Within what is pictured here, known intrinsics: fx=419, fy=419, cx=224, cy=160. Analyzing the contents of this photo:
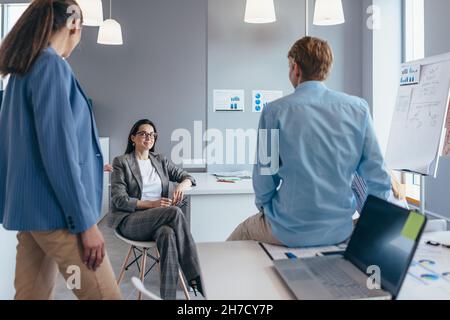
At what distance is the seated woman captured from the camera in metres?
2.43

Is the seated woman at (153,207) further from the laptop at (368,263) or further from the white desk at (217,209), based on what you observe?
the laptop at (368,263)

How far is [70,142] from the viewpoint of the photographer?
1.20 metres

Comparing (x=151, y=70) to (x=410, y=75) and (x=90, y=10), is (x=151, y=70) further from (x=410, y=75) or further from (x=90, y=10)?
(x=410, y=75)

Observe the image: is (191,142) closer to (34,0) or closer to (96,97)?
(96,97)

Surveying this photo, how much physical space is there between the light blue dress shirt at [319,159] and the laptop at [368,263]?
0.25 m

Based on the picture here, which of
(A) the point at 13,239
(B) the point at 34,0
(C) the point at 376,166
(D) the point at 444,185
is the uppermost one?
(B) the point at 34,0

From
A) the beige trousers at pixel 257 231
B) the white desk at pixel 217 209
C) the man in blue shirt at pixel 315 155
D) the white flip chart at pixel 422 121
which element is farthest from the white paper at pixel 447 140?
the white desk at pixel 217 209

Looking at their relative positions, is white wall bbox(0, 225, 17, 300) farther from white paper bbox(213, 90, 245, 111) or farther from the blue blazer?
white paper bbox(213, 90, 245, 111)

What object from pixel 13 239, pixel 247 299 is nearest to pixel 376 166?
pixel 247 299

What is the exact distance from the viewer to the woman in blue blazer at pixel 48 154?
1.19 metres

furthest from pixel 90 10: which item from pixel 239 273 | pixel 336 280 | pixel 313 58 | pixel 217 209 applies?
pixel 336 280

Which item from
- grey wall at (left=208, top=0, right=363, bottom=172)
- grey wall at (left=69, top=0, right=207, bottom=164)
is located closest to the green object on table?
grey wall at (left=208, top=0, right=363, bottom=172)

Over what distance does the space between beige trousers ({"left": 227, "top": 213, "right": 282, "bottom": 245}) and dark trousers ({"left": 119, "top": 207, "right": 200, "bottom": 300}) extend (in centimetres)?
63

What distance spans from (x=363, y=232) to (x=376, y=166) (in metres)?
0.39
